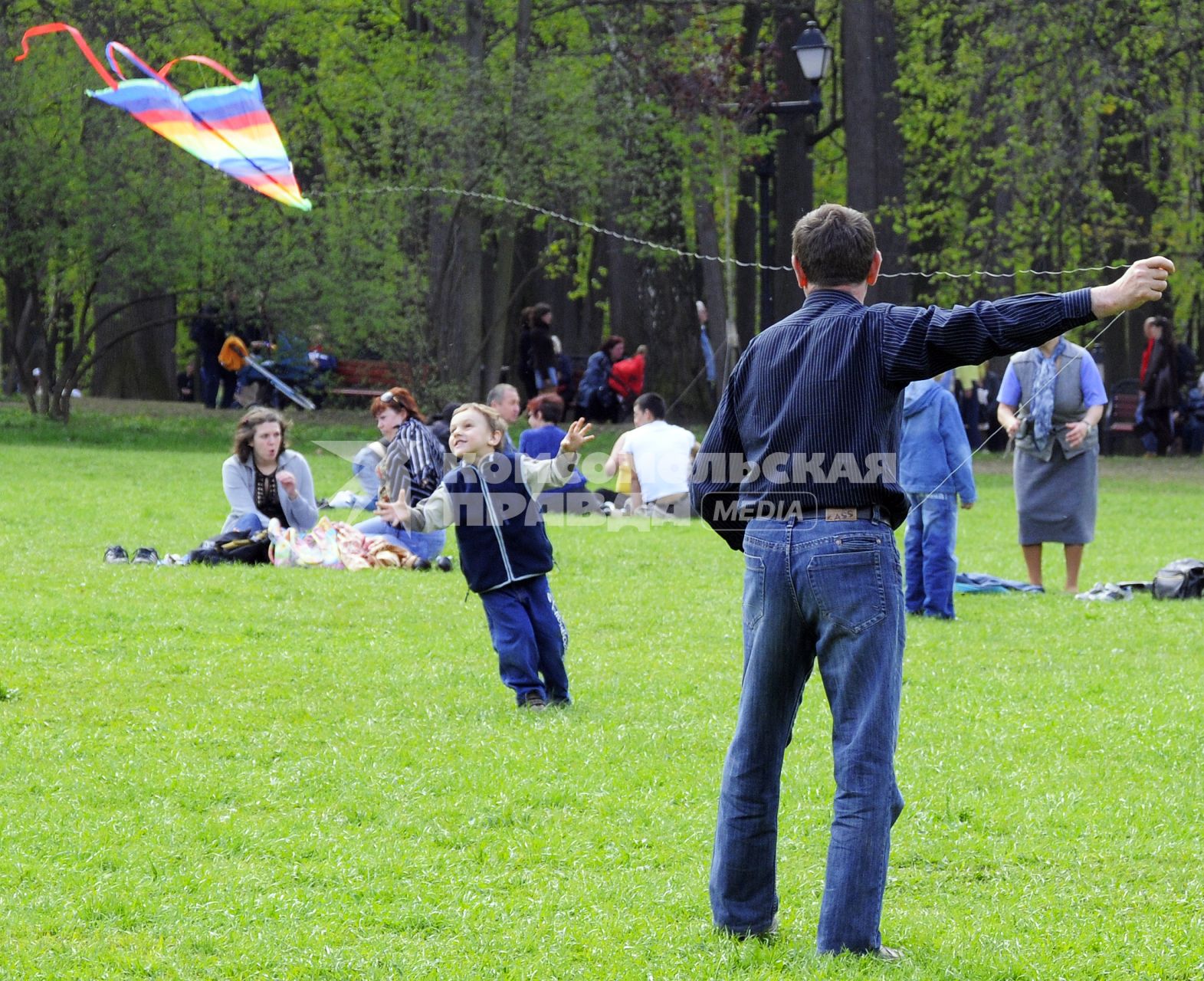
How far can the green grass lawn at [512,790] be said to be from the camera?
4.59 m

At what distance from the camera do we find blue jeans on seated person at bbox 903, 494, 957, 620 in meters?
10.6

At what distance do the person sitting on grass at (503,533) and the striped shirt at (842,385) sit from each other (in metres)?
3.23

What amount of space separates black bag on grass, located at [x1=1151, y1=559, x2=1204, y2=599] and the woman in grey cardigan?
20.7ft

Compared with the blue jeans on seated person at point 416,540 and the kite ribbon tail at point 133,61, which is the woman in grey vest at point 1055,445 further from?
the kite ribbon tail at point 133,61

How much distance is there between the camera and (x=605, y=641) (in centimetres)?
987

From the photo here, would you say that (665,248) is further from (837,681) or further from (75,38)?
(75,38)

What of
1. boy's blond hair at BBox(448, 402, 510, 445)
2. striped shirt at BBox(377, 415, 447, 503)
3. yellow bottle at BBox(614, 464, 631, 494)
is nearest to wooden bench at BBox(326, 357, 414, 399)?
yellow bottle at BBox(614, 464, 631, 494)

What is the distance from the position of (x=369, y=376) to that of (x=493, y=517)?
68.7ft

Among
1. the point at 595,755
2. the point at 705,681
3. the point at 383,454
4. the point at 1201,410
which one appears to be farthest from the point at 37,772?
the point at 1201,410

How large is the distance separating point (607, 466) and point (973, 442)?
13.3m

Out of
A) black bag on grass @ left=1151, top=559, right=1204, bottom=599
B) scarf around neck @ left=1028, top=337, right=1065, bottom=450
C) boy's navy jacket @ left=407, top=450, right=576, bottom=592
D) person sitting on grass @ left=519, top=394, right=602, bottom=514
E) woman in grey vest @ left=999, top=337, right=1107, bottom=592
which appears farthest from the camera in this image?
person sitting on grass @ left=519, top=394, right=602, bottom=514

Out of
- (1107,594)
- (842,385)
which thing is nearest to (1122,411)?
(1107,594)

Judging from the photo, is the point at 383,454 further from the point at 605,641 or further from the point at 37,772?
the point at 37,772

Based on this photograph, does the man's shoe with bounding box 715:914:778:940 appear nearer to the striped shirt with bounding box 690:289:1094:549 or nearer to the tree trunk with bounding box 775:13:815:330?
the striped shirt with bounding box 690:289:1094:549
